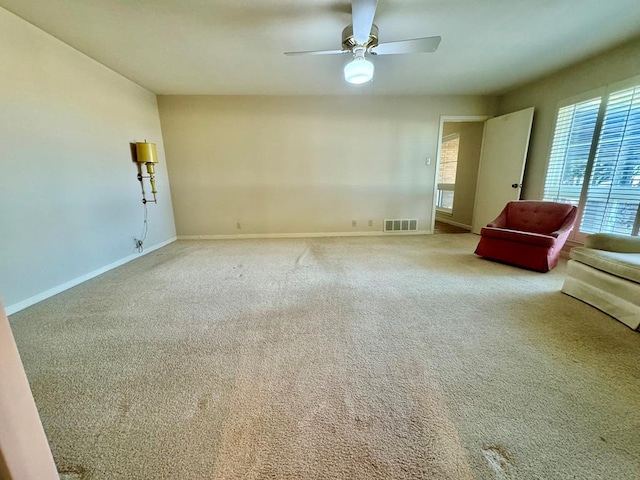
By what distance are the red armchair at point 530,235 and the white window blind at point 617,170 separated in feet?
1.25

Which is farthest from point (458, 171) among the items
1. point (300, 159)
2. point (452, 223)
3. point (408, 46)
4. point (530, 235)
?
point (408, 46)

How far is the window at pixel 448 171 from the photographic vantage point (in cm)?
580

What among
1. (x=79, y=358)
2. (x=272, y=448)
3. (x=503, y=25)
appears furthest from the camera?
(x=503, y=25)

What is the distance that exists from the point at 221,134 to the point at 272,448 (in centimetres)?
451

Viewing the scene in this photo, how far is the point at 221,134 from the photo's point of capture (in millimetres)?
4254

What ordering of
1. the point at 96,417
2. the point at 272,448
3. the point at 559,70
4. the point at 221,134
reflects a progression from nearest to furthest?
1. the point at 272,448
2. the point at 96,417
3. the point at 559,70
4. the point at 221,134

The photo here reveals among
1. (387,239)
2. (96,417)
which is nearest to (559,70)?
(387,239)

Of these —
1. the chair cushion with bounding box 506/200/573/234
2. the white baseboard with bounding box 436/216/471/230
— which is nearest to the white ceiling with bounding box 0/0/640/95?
the chair cushion with bounding box 506/200/573/234

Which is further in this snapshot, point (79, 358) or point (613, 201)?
point (613, 201)

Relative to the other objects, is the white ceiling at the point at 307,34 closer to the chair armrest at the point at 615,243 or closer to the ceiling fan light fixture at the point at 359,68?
the ceiling fan light fixture at the point at 359,68

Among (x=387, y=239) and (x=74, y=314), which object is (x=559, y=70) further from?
(x=74, y=314)

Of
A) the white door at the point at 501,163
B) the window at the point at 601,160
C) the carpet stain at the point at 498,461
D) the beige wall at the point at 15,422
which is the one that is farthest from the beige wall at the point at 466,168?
the beige wall at the point at 15,422

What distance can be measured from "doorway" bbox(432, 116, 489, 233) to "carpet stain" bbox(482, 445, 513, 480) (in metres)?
4.30

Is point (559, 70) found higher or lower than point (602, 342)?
higher
